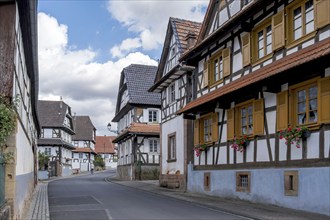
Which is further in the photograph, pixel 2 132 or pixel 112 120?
pixel 112 120

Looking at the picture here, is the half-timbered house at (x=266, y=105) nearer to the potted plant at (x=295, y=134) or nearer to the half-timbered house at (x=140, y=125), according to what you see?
the potted plant at (x=295, y=134)

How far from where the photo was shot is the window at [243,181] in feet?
57.4

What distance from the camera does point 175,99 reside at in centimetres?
2817

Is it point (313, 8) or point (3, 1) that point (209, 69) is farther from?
point (3, 1)

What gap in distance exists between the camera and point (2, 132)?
9.45 metres

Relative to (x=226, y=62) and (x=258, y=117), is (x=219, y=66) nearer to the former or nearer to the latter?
(x=226, y=62)

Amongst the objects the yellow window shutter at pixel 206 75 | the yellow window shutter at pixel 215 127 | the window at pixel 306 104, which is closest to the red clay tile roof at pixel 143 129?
the yellow window shutter at pixel 206 75

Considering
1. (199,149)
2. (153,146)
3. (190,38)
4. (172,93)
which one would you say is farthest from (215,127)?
(153,146)

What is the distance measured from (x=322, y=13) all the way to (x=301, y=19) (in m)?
1.33

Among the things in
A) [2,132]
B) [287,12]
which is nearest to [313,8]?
[287,12]

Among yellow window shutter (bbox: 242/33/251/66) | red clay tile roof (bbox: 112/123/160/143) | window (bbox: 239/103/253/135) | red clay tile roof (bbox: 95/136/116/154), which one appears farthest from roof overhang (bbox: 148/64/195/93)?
red clay tile roof (bbox: 95/136/116/154)

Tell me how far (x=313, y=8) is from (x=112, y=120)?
4180 cm

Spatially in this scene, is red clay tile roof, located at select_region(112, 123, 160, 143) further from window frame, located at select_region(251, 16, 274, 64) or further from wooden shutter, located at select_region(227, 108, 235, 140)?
window frame, located at select_region(251, 16, 274, 64)

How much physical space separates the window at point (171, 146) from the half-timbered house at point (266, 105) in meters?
5.32
